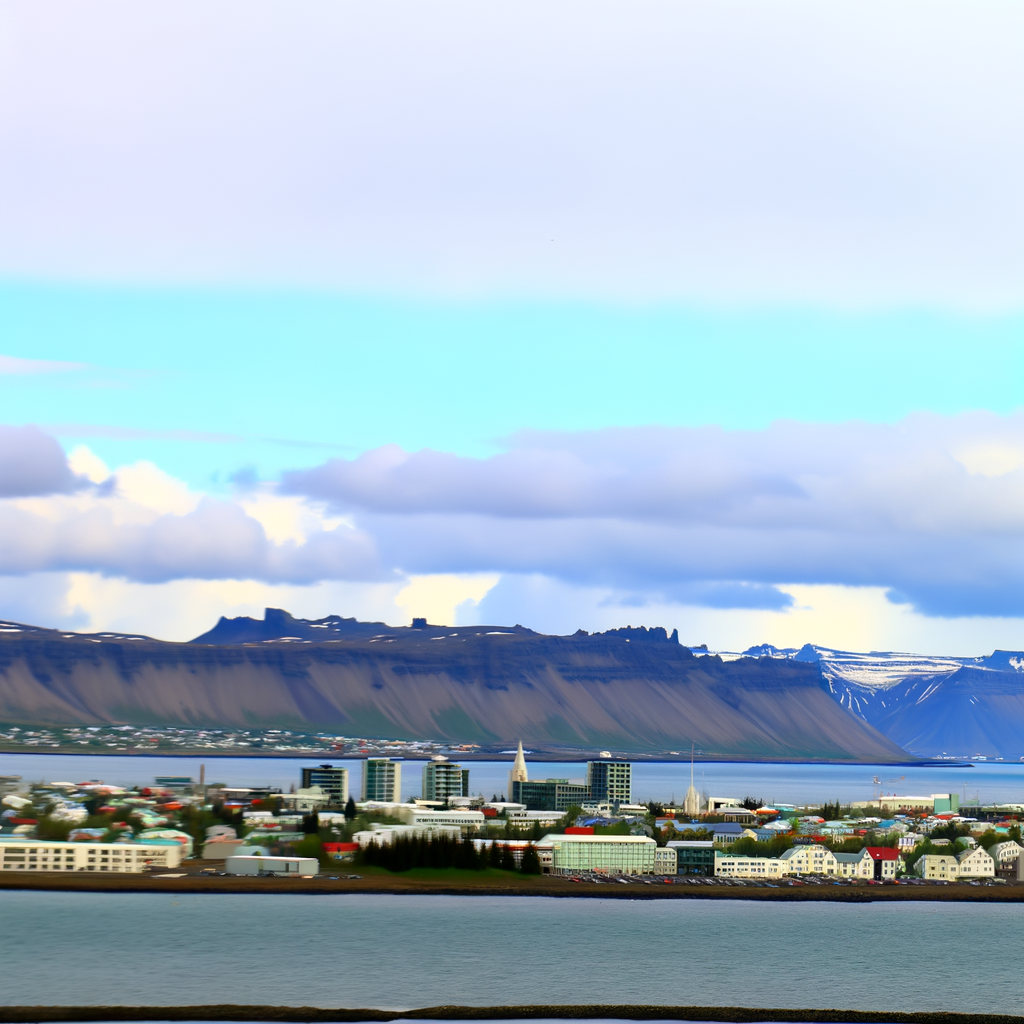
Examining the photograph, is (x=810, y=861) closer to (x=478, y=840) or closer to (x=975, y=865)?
(x=975, y=865)

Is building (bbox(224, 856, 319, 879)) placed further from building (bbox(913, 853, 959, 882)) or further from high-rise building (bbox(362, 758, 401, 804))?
high-rise building (bbox(362, 758, 401, 804))

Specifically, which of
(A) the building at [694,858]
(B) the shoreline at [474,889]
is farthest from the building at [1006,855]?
(A) the building at [694,858]

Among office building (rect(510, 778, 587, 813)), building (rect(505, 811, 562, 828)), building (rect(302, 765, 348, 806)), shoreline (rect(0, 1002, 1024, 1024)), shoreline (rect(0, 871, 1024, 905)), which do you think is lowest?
shoreline (rect(0, 1002, 1024, 1024))

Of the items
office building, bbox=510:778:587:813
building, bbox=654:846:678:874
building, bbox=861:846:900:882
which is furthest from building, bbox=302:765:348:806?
building, bbox=861:846:900:882

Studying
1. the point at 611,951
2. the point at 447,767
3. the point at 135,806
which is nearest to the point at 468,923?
the point at 611,951

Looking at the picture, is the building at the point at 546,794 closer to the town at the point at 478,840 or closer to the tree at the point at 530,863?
the town at the point at 478,840

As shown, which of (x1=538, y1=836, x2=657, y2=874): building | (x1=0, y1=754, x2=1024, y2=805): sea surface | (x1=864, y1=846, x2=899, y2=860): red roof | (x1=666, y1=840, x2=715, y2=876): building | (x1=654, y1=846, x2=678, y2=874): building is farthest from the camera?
(x1=0, y1=754, x2=1024, y2=805): sea surface

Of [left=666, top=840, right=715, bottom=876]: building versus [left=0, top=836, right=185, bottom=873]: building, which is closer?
[left=0, top=836, right=185, bottom=873]: building

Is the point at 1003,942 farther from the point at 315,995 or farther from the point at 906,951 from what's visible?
the point at 315,995
